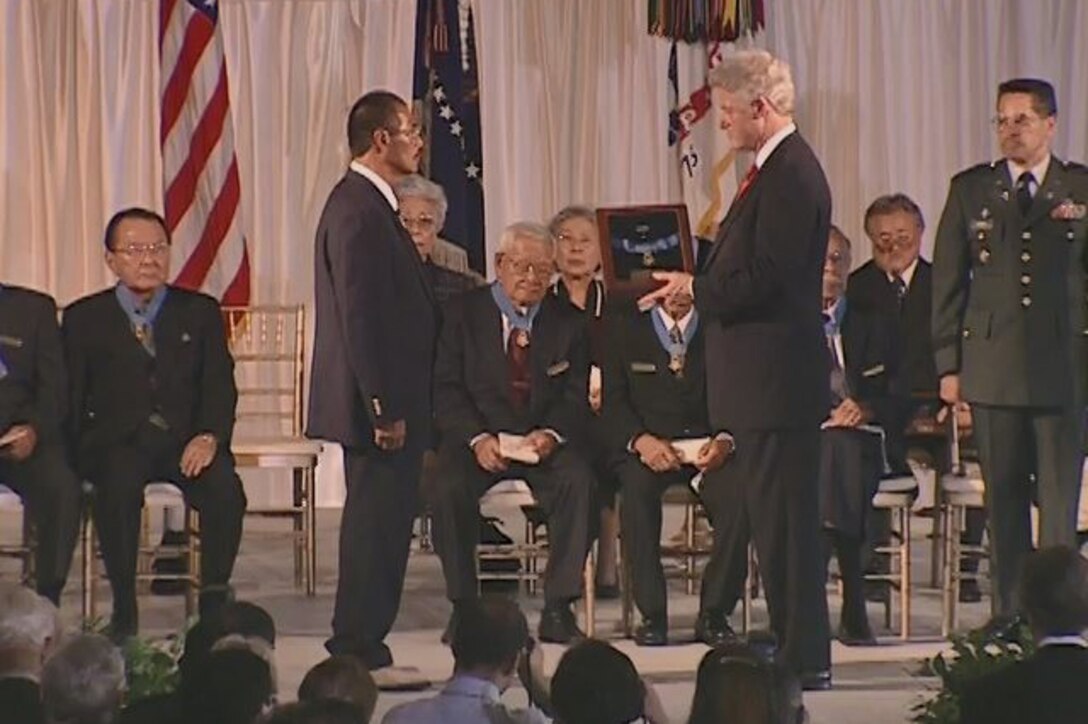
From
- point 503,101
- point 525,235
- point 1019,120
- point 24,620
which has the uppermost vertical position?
point 503,101

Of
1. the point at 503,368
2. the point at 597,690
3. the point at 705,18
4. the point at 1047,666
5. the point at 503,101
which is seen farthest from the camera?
the point at 503,101

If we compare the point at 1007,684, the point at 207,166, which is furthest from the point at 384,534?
the point at 207,166

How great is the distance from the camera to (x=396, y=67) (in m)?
11.3

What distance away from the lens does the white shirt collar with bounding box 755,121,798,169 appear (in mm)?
6129

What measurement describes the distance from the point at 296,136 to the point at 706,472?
444cm

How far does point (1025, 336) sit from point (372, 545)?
192 centimetres

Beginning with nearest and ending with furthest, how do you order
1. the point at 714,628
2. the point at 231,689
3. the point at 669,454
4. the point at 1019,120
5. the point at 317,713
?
1. the point at 317,713
2. the point at 231,689
3. the point at 1019,120
4. the point at 714,628
5. the point at 669,454

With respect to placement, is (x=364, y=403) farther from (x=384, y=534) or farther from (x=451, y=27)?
(x=451, y=27)

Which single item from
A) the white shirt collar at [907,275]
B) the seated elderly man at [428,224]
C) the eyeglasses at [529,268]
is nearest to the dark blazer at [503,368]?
the eyeglasses at [529,268]

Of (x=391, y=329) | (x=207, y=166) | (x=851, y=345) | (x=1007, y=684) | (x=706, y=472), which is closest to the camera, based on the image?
(x=1007, y=684)

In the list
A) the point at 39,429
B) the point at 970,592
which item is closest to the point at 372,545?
the point at 39,429

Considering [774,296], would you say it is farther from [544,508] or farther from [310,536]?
[310,536]

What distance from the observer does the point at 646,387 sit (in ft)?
24.9

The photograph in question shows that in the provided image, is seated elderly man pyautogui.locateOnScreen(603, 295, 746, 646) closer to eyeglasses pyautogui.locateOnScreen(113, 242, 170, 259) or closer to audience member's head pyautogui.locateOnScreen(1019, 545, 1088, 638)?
eyeglasses pyautogui.locateOnScreen(113, 242, 170, 259)
